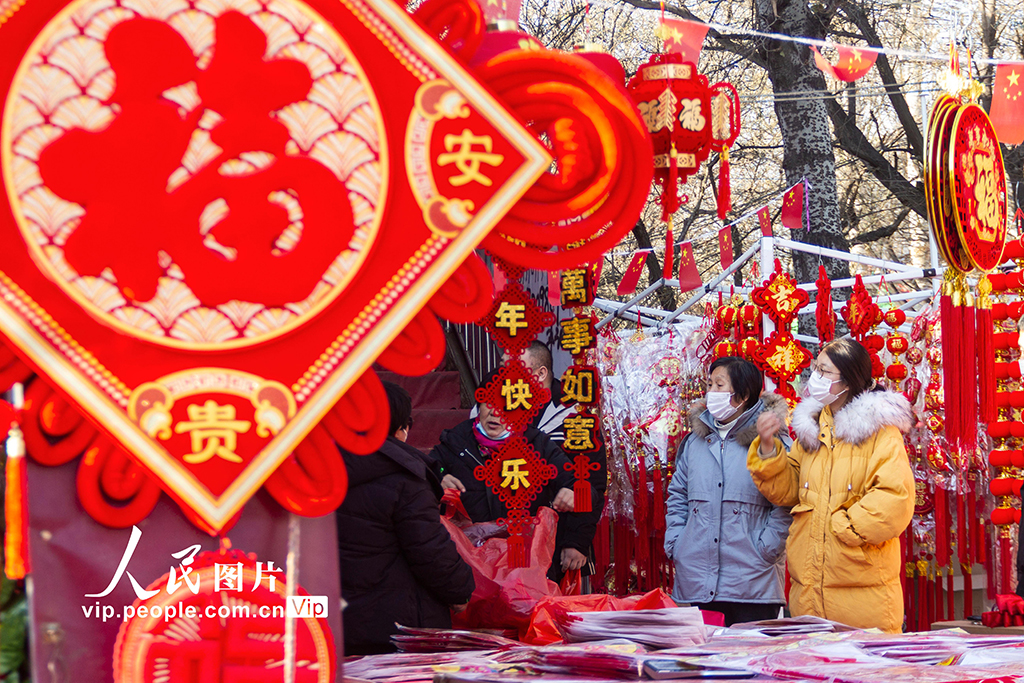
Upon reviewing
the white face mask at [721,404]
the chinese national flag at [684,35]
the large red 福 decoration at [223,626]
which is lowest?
the large red 福 decoration at [223,626]

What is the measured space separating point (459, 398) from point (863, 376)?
2.55 meters

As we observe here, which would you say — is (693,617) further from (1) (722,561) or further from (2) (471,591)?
(1) (722,561)

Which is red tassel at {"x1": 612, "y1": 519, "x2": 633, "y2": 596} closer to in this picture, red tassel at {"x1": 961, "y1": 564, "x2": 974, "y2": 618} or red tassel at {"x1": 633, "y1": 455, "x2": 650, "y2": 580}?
red tassel at {"x1": 633, "y1": 455, "x2": 650, "y2": 580}

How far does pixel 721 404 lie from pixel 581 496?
0.71 m

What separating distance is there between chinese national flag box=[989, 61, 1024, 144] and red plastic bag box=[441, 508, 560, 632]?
3002mm

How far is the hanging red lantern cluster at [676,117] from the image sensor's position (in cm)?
270

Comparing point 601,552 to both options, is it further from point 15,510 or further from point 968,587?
point 15,510

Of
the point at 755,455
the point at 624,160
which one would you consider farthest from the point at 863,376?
the point at 624,160

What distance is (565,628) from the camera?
8.80 ft

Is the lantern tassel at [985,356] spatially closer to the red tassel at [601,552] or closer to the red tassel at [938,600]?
the red tassel at [938,600]

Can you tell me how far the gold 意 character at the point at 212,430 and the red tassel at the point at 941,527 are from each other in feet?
17.3

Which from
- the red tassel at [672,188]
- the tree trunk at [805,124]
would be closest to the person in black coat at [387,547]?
the red tassel at [672,188]

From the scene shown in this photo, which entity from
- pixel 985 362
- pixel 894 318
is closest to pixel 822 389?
pixel 985 362

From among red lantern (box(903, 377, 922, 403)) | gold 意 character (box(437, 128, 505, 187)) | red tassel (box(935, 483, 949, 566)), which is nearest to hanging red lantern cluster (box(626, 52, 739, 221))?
gold 意 character (box(437, 128, 505, 187))
